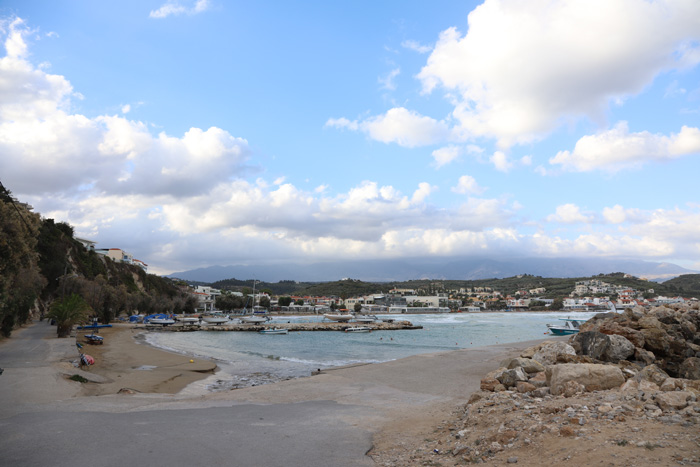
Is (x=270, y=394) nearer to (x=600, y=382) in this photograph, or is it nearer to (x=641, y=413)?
(x=600, y=382)

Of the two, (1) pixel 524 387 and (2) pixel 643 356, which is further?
(2) pixel 643 356

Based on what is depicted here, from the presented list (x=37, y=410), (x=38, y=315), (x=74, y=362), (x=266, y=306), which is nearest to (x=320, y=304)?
(x=266, y=306)

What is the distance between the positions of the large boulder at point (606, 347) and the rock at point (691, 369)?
1.25 metres

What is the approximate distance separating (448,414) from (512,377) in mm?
1764

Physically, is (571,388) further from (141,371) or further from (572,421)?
(141,371)

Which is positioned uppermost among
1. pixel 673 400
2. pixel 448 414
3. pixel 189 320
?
pixel 673 400

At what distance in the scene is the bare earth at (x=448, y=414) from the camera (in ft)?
16.7

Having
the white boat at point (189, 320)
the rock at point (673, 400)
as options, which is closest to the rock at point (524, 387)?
the rock at point (673, 400)

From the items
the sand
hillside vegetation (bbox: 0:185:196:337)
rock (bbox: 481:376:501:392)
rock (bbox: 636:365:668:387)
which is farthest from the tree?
rock (bbox: 636:365:668:387)

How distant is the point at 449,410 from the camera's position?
10305 millimetres

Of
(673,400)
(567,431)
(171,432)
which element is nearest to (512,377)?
(673,400)

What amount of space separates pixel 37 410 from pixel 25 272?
1580 inches

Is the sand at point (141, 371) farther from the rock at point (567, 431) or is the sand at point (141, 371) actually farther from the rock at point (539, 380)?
the rock at point (567, 431)

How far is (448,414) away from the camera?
9.77 metres
